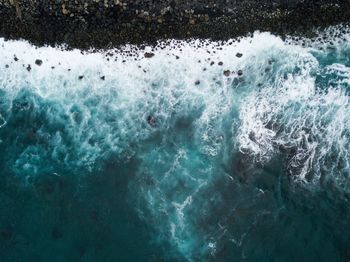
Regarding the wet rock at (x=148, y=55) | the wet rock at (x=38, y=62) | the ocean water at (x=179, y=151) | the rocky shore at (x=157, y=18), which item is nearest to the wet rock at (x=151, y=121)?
the ocean water at (x=179, y=151)

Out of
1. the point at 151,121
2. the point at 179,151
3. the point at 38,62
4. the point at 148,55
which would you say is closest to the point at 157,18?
the point at 148,55

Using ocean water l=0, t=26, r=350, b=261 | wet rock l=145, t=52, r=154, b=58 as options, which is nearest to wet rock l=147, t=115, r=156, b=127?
ocean water l=0, t=26, r=350, b=261

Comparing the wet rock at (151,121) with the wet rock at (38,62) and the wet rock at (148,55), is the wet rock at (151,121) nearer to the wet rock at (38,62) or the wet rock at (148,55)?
the wet rock at (148,55)

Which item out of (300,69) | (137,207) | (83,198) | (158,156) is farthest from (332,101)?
(83,198)

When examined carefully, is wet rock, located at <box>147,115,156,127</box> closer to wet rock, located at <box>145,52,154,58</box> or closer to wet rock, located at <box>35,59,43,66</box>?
wet rock, located at <box>145,52,154,58</box>

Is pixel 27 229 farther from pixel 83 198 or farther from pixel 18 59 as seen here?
pixel 18 59

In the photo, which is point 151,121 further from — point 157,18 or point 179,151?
point 157,18
